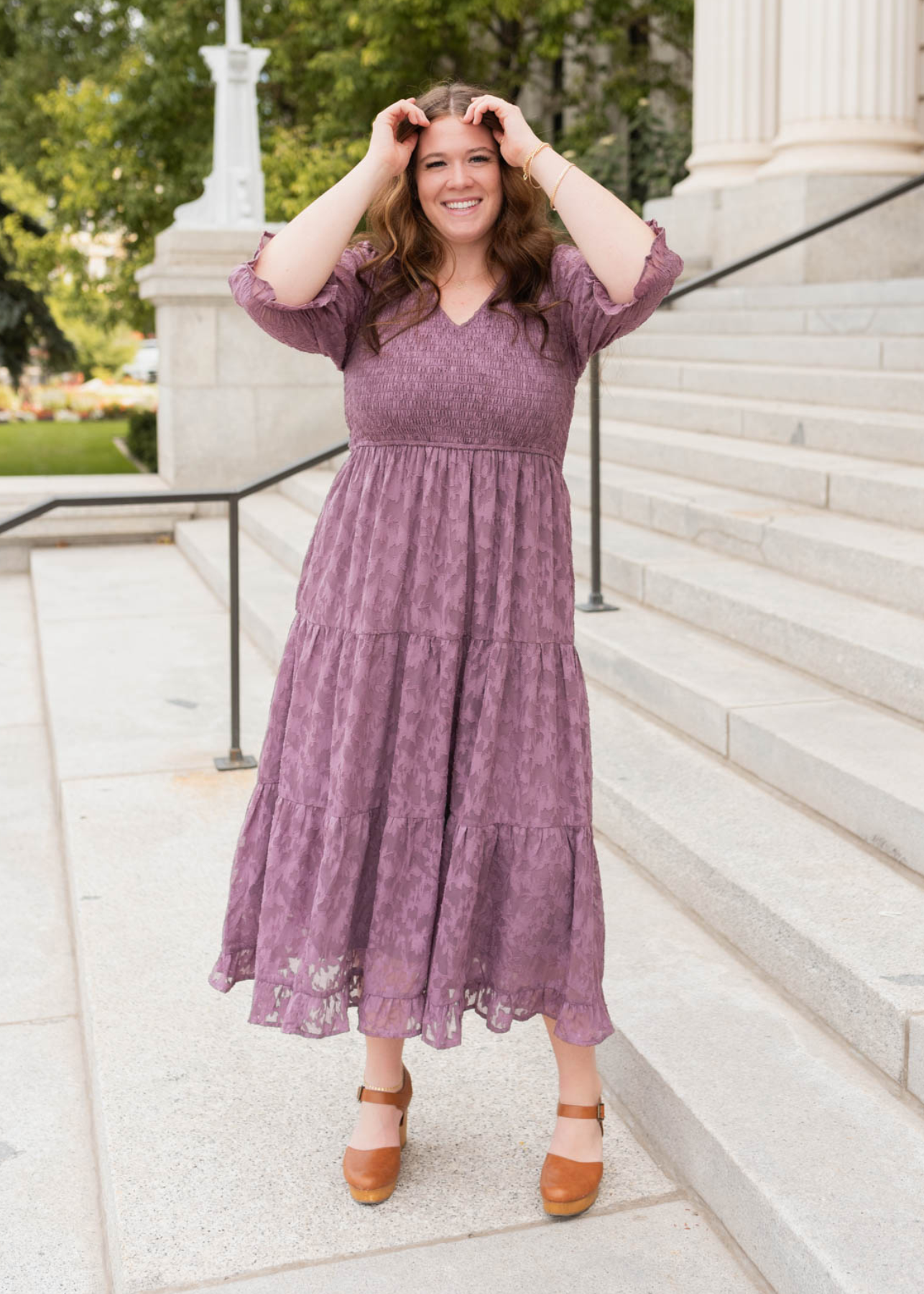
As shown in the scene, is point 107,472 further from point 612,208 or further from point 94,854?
point 612,208

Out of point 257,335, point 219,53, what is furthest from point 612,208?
point 219,53

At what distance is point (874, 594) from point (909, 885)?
1616 mm

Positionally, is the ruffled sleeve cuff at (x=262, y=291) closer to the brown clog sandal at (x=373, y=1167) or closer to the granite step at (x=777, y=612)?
the brown clog sandal at (x=373, y=1167)

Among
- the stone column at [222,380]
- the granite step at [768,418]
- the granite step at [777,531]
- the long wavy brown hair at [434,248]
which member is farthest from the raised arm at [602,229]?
the stone column at [222,380]

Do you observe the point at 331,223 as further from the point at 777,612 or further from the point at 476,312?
the point at 777,612

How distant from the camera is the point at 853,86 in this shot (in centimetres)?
948

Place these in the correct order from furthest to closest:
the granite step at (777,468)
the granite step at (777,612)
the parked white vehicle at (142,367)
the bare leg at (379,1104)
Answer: the parked white vehicle at (142,367)
the granite step at (777,468)
the granite step at (777,612)
the bare leg at (379,1104)

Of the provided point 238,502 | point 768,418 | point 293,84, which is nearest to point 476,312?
point 238,502

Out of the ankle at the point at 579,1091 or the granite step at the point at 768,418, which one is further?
the granite step at the point at 768,418

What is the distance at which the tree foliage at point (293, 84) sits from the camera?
49.3 feet

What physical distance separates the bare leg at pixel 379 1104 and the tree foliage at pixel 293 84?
1269 centimetres

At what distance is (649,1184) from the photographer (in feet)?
9.20

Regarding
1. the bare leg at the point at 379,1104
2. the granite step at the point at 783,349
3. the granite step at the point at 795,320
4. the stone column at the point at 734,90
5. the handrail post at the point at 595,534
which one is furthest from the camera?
the stone column at the point at 734,90

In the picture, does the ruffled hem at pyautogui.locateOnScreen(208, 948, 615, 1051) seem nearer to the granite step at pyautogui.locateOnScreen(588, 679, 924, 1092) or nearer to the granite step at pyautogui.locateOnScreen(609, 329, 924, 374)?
the granite step at pyautogui.locateOnScreen(588, 679, 924, 1092)
